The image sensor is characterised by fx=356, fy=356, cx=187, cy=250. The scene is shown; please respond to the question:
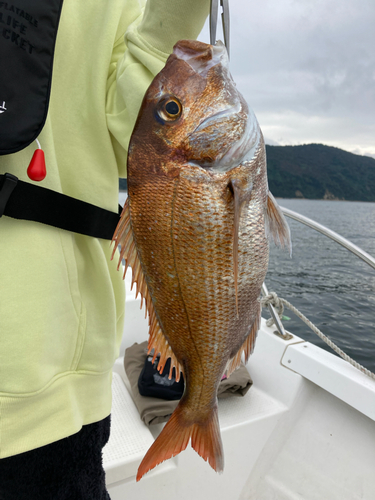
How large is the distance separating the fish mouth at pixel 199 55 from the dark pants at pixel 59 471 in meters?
1.09

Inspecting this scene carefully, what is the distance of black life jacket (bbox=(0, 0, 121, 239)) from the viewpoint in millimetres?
900

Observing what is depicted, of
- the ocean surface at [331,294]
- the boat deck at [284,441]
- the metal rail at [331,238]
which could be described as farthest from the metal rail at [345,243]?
the ocean surface at [331,294]

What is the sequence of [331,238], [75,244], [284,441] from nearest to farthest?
[75,244] < [284,441] < [331,238]

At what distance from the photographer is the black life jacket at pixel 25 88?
2.95 feet

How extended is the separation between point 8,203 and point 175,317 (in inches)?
20.7

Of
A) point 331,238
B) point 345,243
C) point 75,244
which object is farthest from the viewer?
point 331,238

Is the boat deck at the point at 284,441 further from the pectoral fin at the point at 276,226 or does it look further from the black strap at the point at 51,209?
the pectoral fin at the point at 276,226

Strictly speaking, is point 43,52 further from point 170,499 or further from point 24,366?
point 170,499

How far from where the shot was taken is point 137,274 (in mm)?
984

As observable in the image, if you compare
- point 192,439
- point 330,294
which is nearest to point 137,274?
point 192,439

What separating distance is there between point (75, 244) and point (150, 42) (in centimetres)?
61

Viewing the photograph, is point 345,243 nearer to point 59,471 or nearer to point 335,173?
point 59,471

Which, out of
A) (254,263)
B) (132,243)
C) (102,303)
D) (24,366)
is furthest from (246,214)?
(24,366)

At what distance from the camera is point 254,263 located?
3.10ft
